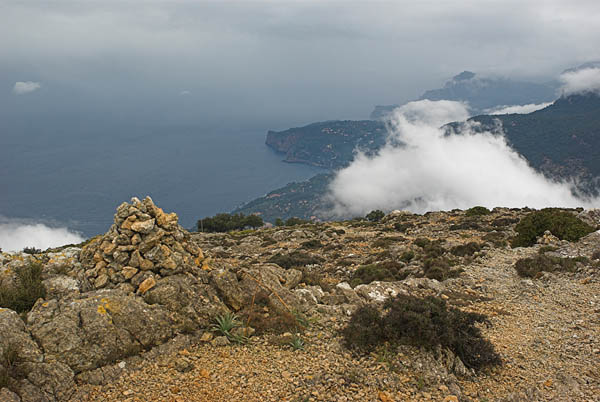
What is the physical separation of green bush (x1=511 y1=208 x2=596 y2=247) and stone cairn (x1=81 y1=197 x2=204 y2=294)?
63.2ft

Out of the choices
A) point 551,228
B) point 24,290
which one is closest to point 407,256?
point 551,228

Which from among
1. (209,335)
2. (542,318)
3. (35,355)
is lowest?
(542,318)

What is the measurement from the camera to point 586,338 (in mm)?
9359

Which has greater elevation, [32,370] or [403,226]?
[32,370]

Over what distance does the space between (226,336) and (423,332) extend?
4610mm

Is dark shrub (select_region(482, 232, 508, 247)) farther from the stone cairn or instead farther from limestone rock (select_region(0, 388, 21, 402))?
limestone rock (select_region(0, 388, 21, 402))

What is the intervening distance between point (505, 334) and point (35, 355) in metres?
11.0

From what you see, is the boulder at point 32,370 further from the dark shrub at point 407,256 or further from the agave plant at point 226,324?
the dark shrub at point 407,256

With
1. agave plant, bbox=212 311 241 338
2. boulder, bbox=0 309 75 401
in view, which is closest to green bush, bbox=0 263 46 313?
boulder, bbox=0 309 75 401

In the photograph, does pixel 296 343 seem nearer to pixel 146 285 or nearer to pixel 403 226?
pixel 146 285

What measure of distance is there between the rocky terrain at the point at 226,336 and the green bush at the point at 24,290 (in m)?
0.16

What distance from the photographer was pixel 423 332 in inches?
320

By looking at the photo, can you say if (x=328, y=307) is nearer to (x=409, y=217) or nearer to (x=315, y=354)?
(x=315, y=354)

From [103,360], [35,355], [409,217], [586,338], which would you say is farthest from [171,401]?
[409,217]
